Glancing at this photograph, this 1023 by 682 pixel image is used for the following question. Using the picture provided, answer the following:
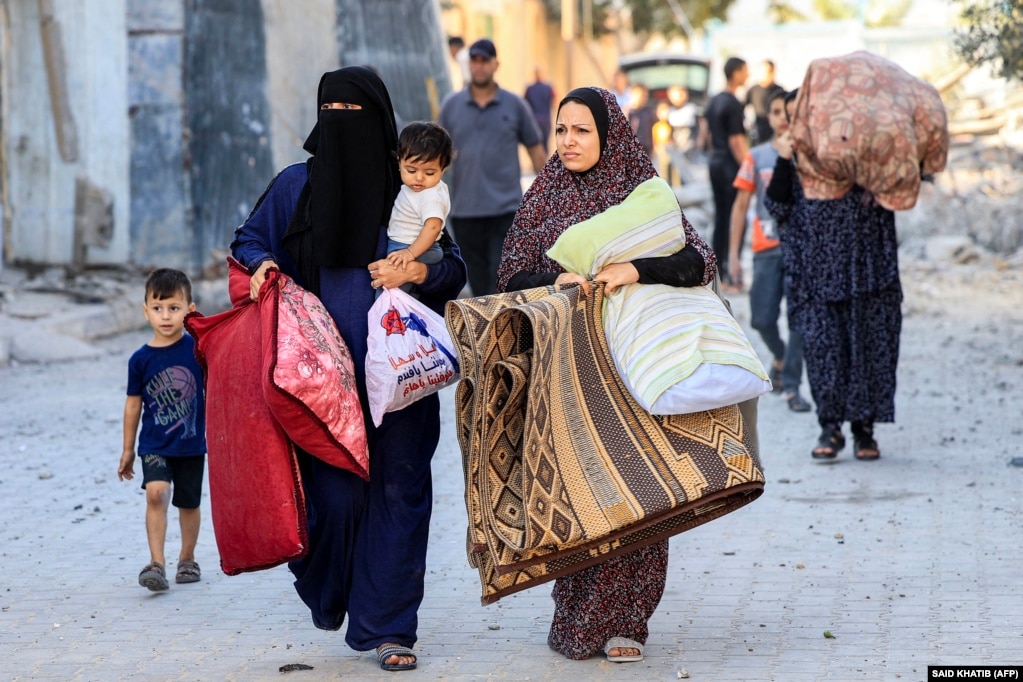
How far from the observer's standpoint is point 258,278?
149 inches

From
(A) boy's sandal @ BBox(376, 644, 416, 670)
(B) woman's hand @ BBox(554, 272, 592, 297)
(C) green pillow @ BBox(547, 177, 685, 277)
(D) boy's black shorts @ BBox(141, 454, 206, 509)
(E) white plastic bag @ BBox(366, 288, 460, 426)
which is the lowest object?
(A) boy's sandal @ BBox(376, 644, 416, 670)

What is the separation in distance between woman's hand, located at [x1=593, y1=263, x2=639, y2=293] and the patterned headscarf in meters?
0.25

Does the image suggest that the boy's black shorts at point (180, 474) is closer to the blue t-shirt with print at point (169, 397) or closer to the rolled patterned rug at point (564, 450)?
the blue t-shirt with print at point (169, 397)

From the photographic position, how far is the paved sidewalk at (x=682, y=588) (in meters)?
3.89

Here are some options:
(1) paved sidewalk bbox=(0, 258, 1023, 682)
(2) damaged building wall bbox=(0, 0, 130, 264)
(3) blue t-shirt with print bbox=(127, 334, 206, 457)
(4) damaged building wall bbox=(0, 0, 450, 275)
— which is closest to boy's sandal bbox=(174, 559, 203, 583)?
(1) paved sidewalk bbox=(0, 258, 1023, 682)

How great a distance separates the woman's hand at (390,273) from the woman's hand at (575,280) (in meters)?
0.40

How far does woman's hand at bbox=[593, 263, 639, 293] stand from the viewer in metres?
3.72

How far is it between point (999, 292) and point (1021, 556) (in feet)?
29.4

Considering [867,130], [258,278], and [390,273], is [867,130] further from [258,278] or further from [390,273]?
[258,278]

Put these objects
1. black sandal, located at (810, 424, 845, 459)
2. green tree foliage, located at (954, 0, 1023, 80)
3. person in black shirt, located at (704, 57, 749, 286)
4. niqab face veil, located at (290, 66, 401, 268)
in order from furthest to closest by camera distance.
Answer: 1. person in black shirt, located at (704, 57, 749, 286)
2. green tree foliage, located at (954, 0, 1023, 80)
3. black sandal, located at (810, 424, 845, 459)
4. niqab face veil, located at (290, 66, 401, 268)

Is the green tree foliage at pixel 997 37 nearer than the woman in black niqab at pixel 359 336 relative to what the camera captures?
No

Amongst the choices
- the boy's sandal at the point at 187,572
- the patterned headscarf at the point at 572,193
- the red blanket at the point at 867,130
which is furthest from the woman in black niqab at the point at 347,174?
the red blanket at the point at 867,130

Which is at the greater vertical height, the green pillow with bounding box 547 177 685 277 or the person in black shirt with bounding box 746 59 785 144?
the person in black shirt with bounding box 746 59 785 144

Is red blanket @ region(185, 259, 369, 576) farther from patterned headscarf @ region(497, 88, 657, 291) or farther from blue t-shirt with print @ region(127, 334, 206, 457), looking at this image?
blue t-shirt with print @ region(127, 334, 206, 457)
